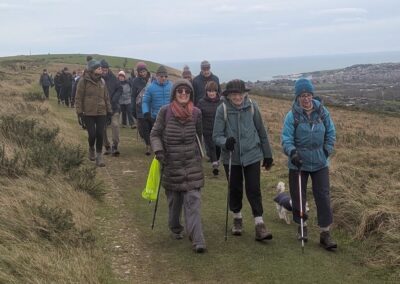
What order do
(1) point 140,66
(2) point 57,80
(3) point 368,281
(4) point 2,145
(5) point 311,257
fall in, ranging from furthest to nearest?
(2) point 57,80 < (1) point 140,66 < (4) point 2,145 < (5) point 311,257 < (3) point 368,281

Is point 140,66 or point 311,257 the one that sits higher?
point 140,66

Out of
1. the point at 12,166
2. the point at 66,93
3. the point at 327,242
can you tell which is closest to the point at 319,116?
the point at 327,242

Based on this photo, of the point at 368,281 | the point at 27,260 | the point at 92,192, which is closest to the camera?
the point at 27,260

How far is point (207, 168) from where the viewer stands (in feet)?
37.4

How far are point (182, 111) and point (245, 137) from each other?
88 cm

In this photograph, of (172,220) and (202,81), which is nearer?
(172,220)

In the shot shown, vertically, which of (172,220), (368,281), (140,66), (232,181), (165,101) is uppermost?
(140,66)

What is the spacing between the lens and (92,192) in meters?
8.31

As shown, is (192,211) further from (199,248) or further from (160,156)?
(160,156)

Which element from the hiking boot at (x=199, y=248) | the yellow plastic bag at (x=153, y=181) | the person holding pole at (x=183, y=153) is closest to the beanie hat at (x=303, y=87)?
the person holding pole at (x=183, y=153)

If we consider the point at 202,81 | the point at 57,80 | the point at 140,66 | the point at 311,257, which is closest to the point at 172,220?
the point at 311,257

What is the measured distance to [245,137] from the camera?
6582 mm

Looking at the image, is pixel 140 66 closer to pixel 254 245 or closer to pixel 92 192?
pixel 92 192

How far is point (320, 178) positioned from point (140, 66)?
23.4 ft
